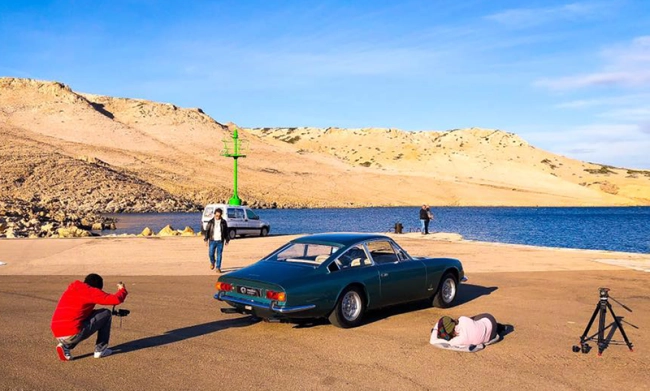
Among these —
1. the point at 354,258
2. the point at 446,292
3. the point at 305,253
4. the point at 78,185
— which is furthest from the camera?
the point at 78,185

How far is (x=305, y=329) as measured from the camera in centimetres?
1005

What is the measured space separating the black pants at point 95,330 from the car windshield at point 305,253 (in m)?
3.34

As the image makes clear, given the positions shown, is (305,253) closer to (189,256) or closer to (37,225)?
(189,256)

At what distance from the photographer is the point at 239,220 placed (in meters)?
32.3

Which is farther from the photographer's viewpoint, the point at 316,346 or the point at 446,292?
the point at 446,292

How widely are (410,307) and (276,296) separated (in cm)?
373

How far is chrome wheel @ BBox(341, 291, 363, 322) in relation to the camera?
32.9ft

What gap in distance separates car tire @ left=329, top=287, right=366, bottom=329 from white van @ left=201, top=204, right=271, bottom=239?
2148cm

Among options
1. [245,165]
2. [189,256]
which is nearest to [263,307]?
[189,256]

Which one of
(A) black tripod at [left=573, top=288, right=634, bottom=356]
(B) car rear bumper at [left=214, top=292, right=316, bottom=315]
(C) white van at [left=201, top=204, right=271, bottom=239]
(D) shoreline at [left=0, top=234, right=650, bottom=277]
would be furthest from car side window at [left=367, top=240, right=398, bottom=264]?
(C) white van at [left=201, top=204, right=271, bottom=239]

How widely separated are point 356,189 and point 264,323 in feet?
394

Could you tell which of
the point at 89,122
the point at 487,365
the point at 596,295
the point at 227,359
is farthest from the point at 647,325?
the point at 89,122

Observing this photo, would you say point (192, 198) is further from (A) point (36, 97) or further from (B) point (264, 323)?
(B) point (264, 323)

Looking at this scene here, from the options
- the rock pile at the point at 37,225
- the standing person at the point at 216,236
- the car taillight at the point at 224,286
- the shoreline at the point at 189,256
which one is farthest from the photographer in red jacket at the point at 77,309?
the rock pile at the point at 37,225
